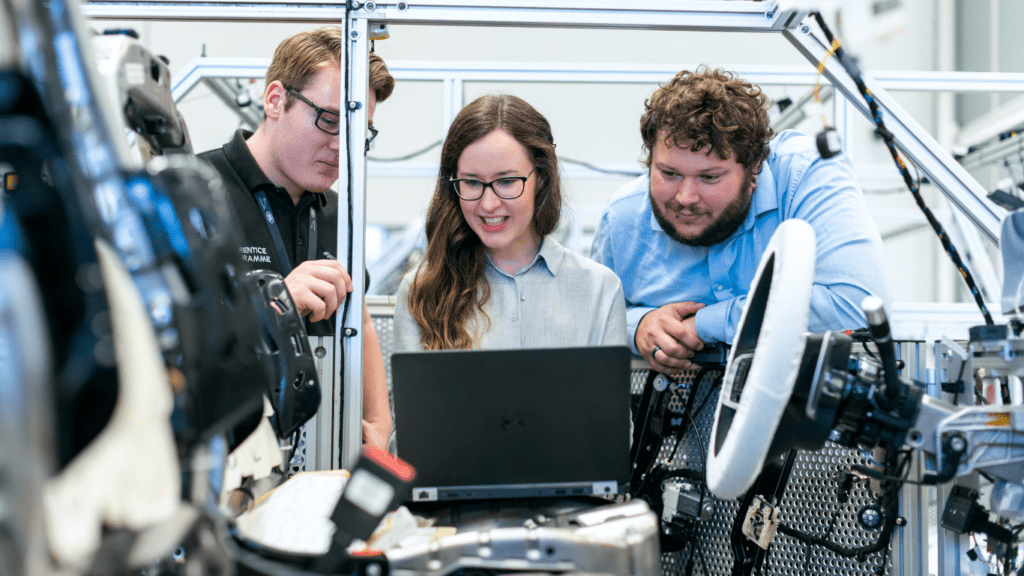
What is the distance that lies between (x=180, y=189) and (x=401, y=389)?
1.41 feet

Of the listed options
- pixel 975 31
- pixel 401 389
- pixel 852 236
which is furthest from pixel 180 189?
pixel 975 31

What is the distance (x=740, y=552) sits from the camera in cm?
127

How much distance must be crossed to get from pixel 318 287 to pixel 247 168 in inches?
29.2

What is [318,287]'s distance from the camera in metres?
1.18

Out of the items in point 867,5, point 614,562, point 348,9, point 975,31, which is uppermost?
point 975,31

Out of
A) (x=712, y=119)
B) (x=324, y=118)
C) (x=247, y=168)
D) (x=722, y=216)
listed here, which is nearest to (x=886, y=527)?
(x=722, y=216)

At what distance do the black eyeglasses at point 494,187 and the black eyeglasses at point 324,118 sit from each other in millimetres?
341

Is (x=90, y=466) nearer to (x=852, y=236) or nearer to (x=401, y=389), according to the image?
(x=401, y=389)

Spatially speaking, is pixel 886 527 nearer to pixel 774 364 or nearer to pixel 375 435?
pixel 774 364

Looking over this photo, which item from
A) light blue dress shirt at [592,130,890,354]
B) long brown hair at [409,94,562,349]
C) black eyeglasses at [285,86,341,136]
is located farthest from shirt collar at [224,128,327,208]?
light blue dress shirt at [592,130,890,354]

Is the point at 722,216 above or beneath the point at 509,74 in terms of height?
beneath

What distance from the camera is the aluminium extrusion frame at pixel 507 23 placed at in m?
1.27

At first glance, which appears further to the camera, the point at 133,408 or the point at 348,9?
the point at 348,9

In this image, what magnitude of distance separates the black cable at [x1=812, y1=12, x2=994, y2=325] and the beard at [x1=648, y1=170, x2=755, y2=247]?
348mm
